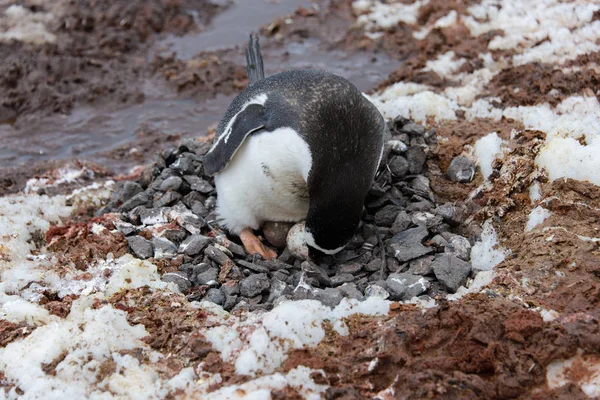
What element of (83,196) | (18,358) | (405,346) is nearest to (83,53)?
(83,196)

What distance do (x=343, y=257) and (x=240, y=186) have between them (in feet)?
2.39

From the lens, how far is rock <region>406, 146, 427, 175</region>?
4.34 metres

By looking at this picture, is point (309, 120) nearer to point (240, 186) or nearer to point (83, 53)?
point (240, 186)

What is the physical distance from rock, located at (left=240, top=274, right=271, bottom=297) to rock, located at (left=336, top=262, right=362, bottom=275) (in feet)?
1.41

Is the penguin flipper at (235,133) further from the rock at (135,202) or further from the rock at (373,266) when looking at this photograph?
the rock at (373,266)

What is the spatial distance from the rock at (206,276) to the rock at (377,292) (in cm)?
84

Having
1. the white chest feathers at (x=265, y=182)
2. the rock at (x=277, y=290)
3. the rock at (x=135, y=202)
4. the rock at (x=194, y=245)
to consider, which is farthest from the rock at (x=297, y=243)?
the rock at (x=135, y=202)

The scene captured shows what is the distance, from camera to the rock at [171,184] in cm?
437

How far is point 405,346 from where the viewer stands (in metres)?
2.65

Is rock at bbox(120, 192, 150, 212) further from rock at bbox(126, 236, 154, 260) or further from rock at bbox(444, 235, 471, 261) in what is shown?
rock at bbox(444, 235, 471, 261)

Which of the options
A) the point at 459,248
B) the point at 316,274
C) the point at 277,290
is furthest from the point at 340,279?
the point at 459,248

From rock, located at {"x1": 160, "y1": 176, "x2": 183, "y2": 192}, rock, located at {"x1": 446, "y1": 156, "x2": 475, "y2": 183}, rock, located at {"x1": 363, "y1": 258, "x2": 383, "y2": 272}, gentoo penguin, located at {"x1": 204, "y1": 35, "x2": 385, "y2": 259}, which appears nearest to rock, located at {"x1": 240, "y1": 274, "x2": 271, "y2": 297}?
gentoo penguin, located at {"x1": 204, "y1": 35, "x2": 385, "y2": 259}

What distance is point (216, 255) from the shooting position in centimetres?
372

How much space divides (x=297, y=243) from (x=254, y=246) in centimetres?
42
